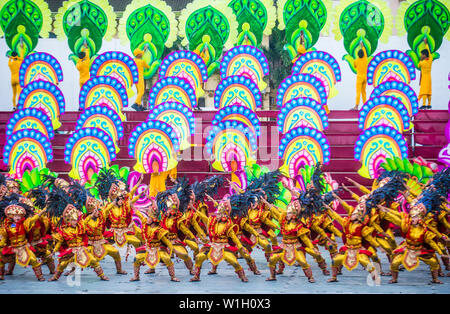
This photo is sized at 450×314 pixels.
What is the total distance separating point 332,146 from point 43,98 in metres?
5.29

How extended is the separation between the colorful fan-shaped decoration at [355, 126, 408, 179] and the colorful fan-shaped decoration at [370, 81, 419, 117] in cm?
114

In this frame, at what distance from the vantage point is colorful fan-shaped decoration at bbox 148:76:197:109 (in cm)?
1188

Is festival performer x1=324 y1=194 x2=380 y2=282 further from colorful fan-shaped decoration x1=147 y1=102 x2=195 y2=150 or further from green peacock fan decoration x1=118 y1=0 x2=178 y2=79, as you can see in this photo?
green peacock fan decoration x1=118 y1=0 x2=178 y2=79

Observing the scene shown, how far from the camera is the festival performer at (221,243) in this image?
7925 millimetres

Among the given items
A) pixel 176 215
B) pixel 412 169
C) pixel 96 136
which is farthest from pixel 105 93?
pixel 412 169

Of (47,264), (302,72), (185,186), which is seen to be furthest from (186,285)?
(302,72)

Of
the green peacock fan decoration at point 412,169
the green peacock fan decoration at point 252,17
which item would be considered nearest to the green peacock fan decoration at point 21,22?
the green peacock fan decoration at point 252,17

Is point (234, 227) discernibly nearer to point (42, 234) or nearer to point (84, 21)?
point (42, 234)

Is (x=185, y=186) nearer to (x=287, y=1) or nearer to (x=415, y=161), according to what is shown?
(x=415, y=161)

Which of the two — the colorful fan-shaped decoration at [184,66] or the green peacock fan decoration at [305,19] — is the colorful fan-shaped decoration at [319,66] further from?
the colorful fan-shaped decoration at [184,66]

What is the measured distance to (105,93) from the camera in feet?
40.0

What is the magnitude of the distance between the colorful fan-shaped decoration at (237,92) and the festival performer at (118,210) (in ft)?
11.6

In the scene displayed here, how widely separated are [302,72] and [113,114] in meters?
3.62

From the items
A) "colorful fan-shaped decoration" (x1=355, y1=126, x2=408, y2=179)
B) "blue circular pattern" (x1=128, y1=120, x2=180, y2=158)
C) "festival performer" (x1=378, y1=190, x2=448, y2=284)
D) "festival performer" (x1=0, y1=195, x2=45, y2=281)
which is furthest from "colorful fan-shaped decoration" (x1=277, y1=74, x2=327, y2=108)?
"festival performer" (x1=0, y1=195, x2=45, y2=281)
